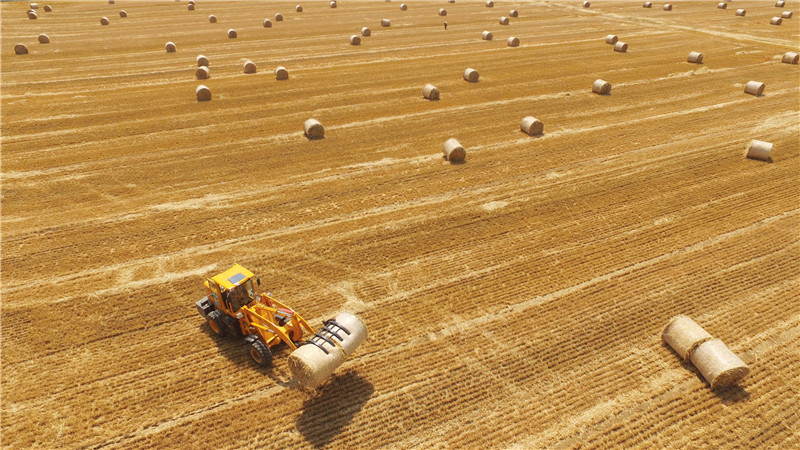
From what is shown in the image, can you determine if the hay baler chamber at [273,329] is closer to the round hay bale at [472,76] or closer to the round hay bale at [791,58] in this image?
the round hay bale at [472,76]

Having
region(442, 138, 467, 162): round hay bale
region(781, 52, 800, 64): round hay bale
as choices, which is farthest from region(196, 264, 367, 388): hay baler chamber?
region(781, 52, 800, 64): round hay bale

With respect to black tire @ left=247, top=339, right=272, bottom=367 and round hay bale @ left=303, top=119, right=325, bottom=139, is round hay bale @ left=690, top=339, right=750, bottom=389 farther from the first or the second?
round hay bale @ left=303, top=119, right=325, bottom=139

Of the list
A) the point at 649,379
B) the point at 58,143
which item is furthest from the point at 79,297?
the point at 649,379

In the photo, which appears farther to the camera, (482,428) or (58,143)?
→ (58,143)

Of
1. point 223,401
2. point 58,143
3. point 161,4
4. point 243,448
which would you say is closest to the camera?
point 243,448

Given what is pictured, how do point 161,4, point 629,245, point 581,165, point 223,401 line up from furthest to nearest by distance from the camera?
point 161,4
point 581,165
point 629,245
point 223,401

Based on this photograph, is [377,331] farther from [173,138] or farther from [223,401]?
[173,138]
